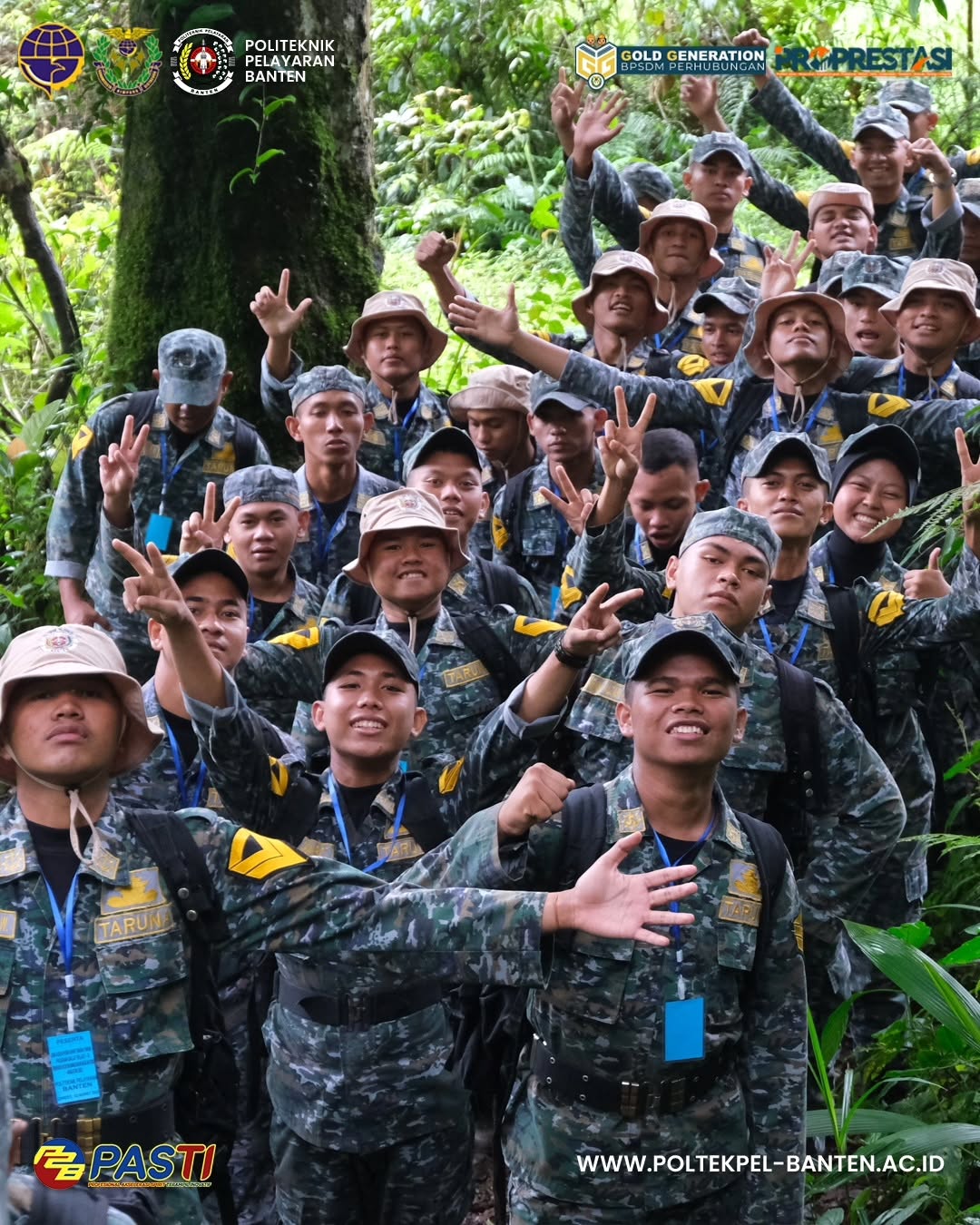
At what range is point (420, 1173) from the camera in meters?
4.13

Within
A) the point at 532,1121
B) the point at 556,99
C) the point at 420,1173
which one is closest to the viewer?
the point at 532,1121

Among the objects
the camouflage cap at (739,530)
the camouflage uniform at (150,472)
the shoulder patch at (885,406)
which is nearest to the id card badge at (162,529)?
the camouflage uniform at (150,472)

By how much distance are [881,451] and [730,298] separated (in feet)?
7.38

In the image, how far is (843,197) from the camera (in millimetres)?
8664

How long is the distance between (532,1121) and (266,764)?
129 centimetres

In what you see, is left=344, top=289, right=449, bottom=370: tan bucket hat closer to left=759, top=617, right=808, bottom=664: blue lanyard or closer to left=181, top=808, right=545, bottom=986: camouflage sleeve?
left=759, top=617, right=808, bottom=664: blue lanyard

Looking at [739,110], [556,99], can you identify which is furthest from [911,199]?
[739,110]

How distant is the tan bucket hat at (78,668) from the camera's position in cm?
343

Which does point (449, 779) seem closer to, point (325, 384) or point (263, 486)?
point (263, 486)

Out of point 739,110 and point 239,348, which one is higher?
point 739,110

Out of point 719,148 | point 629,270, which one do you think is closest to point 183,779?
point 629,270

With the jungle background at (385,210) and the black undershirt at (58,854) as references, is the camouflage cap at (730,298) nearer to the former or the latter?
the jungle background at (385,210)

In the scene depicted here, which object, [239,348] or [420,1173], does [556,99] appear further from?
[420,1173]

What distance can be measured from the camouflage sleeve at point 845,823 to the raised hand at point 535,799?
1361 millimetres
